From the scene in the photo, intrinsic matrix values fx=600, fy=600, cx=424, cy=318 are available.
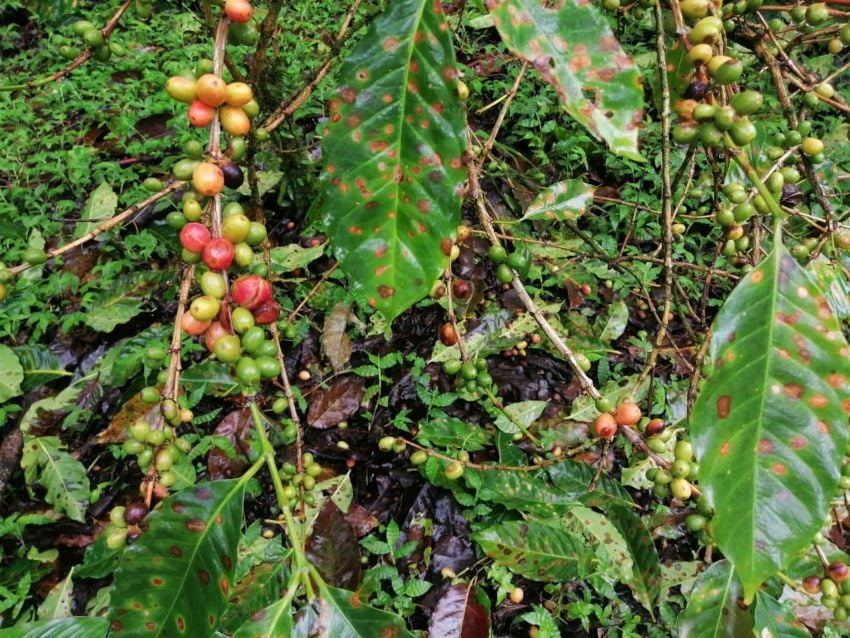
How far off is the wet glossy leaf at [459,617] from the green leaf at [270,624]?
1130mm

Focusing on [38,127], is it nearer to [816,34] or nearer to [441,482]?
[441,482]

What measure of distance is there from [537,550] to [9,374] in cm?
193

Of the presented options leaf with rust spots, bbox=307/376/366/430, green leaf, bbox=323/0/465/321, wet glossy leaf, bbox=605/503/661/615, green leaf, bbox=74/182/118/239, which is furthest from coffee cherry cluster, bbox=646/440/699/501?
green leaf, bbox=74/182/118/239

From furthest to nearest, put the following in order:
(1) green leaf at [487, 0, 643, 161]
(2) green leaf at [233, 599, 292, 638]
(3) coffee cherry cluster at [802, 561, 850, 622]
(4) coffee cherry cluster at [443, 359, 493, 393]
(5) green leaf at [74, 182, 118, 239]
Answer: (5) green leaf at [74, 182, 118, 239], (4) coffee cherry cluster at [443, 359, 493, 393], (3) coffee cherry cluster at [802, 561, 850, 622], (2) green leaf at [233, 599, 292, 638], (1) green leaf at [487, 0, 643, 161]

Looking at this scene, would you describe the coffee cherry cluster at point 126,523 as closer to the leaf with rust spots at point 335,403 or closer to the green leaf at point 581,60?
the green leaf at point 581,60

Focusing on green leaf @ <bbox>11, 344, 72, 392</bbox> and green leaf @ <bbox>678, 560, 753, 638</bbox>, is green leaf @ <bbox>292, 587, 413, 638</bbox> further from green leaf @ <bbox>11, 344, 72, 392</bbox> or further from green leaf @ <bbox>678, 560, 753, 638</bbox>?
green leaf @ <bbox>11, 344, 72, 392</bbox>

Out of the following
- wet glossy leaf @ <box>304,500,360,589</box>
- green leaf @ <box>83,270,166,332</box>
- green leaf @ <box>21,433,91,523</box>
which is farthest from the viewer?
green leaf @ <box>83,270,166,332</box>

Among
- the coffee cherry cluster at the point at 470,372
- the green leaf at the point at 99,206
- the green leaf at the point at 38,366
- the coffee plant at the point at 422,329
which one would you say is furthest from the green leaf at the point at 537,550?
the green leaf at the point at 99,206

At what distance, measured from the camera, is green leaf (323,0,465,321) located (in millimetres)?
656

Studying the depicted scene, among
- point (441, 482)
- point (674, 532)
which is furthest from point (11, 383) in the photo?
point (674, 532)

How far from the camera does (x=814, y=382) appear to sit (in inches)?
23.4

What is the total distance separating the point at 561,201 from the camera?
1519 mm

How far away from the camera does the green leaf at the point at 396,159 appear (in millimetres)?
656

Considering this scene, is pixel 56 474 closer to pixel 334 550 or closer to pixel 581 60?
pixel 334 550
